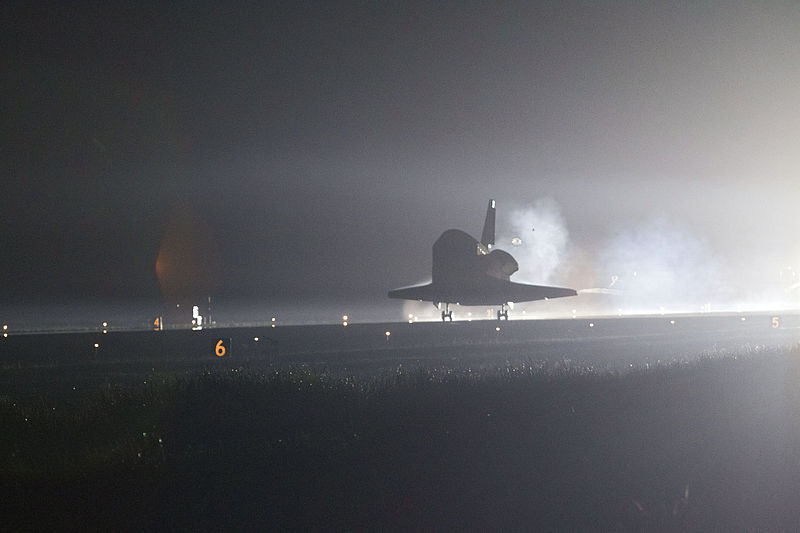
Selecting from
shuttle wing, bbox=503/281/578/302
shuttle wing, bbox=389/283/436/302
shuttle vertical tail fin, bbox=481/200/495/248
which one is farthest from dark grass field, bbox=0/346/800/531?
shuttle vertical tail fin, bbox=481/200/495/248

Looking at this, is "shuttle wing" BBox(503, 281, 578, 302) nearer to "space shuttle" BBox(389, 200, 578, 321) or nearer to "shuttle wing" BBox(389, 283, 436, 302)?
"space shuttle" BBox(389, 200, 578, 321)

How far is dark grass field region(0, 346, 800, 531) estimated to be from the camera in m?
9.31

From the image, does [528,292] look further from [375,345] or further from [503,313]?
[375,345]

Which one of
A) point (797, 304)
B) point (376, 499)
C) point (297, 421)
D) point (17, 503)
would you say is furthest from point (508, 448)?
point (797, 304)

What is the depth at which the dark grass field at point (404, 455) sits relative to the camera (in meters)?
9.31

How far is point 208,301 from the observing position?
91062 millimetres

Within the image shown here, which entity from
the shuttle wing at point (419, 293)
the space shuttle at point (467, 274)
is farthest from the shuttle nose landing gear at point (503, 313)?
the shuttle wing at point (419, 293)

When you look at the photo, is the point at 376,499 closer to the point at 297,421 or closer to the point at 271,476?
the point at 271,476

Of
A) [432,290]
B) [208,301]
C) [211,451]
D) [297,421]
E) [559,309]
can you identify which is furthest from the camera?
[559,309]

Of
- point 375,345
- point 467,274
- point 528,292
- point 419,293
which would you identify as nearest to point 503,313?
point 528,292

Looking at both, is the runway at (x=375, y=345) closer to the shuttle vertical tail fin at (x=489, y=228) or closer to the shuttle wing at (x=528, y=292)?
the shuttle wing at (x=528, y=292)

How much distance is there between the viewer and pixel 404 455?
1152 centimetres

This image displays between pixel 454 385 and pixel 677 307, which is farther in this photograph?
pixel 677 307

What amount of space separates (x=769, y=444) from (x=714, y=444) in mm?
1001
